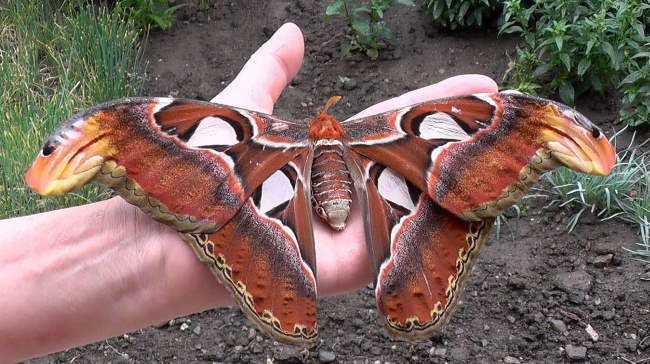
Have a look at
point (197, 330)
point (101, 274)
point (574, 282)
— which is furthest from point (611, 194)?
point (101, 274)

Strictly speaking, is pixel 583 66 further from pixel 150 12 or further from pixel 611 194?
pixel 150 12

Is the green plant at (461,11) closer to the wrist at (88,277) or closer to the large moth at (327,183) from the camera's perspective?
the large moth at (327,183)

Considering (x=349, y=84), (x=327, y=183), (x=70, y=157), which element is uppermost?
(x=70, y=157)

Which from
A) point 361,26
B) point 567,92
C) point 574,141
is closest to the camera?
point 574,141

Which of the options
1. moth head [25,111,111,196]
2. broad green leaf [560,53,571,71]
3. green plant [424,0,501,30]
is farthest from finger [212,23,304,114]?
green plant [424,0,501,30]

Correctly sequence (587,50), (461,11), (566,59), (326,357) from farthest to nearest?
(461,11)
(566,59)
(587,50)
(326,357)

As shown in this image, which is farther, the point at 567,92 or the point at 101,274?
the point at 567,92

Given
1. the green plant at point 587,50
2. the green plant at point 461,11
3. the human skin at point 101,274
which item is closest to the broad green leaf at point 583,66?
the green plant at point 587,50
